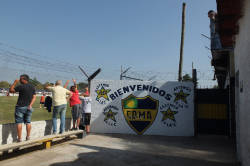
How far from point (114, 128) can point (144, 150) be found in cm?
279

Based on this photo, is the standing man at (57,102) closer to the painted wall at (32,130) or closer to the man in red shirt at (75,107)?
the painted wall at (32,130)

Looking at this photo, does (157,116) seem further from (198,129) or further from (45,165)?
(45,165)

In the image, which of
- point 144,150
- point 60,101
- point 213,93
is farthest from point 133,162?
point 213,93

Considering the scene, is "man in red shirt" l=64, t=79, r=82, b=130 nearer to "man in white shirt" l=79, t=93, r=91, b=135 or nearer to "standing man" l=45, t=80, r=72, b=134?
"man in white shirt" l=79, t=93, r=91, b=135

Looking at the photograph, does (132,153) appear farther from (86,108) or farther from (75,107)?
(86,108)

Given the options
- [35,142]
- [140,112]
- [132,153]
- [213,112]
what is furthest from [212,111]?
[35,142]

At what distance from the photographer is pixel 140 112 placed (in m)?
8.48

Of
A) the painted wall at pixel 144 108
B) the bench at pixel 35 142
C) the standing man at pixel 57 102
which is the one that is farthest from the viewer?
the painted wall at pixel 144 108

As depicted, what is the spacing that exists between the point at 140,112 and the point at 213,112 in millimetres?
2686

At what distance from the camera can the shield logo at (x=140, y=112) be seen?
27.6 ft

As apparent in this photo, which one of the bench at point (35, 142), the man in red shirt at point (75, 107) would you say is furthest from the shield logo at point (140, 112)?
the bench at point (35, 142)

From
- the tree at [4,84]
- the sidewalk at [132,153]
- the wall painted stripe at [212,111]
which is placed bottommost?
the sidewalk at [132,153]

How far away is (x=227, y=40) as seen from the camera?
5.17 m

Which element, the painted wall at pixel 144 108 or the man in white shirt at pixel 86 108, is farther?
the painted wall at pixel 144 108
